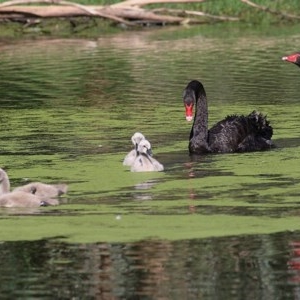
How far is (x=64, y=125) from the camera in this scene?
16094mm

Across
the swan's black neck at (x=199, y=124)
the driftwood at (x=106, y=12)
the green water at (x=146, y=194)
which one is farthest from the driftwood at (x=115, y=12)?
the swan's black neck at (x=199, y=124)

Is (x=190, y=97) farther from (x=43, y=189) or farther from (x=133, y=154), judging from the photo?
(x=43, y=189)

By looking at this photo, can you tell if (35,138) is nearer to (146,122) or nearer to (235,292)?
(146,122)

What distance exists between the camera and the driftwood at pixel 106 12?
30188mm

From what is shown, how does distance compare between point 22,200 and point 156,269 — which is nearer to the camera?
point 156,269

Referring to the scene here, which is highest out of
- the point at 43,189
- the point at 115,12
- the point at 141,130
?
the point at 43,189

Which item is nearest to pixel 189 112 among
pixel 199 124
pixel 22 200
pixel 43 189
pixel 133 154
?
pixel 199 124

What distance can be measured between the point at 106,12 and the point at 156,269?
911 inches

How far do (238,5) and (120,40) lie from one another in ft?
17.1

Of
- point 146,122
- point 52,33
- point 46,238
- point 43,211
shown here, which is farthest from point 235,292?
point 52,33

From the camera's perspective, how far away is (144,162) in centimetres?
1208

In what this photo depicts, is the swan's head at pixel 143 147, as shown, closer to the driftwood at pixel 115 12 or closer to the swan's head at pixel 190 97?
the swan's head at pixel 190 97

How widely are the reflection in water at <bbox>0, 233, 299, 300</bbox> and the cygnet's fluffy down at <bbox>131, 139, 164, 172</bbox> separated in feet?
9.82

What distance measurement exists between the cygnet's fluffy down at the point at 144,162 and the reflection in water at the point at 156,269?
118 inches
